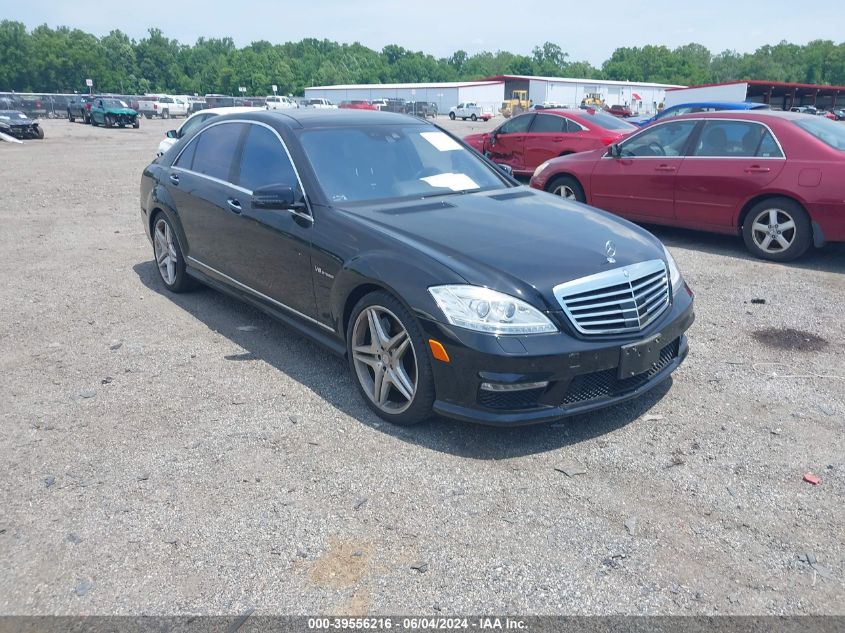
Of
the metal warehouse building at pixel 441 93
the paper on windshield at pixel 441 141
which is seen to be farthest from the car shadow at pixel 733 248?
the metal warehouse building at pixel 441 93

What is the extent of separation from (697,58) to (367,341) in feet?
610

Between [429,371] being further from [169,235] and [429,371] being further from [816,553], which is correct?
[169,235]

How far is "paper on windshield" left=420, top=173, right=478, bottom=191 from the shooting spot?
5090 millimetres

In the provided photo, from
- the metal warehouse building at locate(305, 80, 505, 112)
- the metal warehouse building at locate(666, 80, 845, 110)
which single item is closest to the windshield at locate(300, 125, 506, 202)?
the metal warehouse building at locate(666, 80, 845, 110)

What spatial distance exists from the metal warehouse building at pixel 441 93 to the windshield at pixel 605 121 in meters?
71.0

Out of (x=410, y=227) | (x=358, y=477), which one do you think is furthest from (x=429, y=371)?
(x=410, y=227)

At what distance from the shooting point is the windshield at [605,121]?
1320 cm

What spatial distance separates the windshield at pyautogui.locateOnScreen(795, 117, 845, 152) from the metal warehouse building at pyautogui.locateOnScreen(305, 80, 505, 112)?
77.0 meters

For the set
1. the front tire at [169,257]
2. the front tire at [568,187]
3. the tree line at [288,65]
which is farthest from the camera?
the tree line at [288,65]

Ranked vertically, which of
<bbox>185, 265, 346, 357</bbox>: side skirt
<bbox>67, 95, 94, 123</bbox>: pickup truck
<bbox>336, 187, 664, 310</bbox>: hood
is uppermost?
<bbox>67, 95, 94, 123</bbox>: pickup truck

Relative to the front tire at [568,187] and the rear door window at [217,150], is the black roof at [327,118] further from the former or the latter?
the front tire at [568,187]

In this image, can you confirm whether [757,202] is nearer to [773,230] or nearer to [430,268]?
[773,230]

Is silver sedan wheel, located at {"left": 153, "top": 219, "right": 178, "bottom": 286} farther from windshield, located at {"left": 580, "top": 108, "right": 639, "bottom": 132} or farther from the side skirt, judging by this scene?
windshield, located at {"left": 580, "top": 108, "right": 639, "bottom": 132}

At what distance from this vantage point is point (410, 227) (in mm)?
4246
